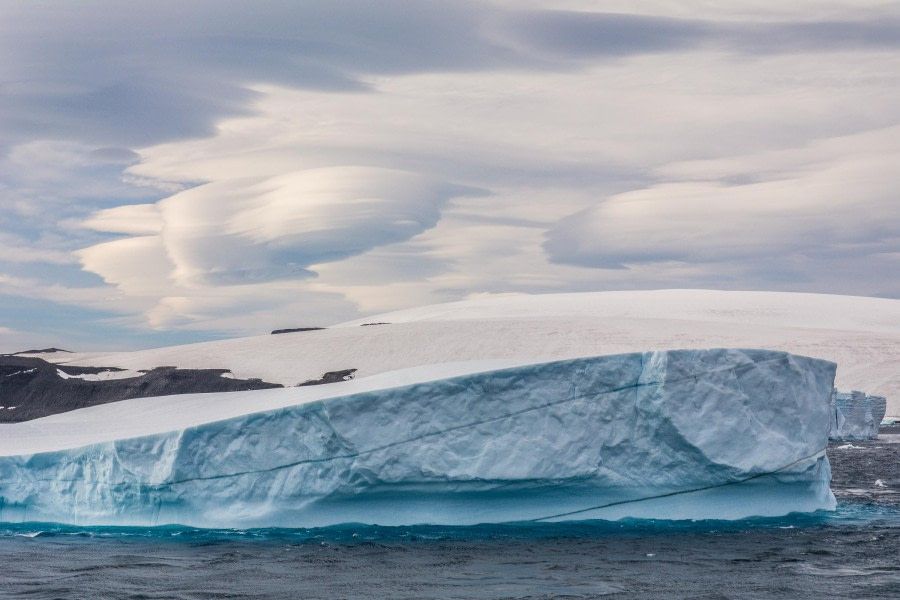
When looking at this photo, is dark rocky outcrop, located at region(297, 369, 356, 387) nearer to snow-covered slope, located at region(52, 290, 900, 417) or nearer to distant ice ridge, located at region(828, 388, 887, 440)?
snow-covered slope, located at region(52, 290, 900, 417)

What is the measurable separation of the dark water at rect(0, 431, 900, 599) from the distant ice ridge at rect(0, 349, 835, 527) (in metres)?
0.28

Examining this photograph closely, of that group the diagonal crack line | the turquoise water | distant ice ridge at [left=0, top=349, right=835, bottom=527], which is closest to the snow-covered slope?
the turquoise water

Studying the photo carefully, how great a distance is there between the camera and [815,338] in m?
41.2

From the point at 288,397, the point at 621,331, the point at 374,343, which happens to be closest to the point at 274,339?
the point at 374,343

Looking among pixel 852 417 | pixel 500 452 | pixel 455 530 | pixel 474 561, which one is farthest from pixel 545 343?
pixel 474 561

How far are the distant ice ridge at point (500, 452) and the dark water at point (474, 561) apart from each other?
28cm

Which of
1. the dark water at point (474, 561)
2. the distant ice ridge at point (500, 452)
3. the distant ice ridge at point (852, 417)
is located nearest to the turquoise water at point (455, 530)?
the dark water at point (474, 561)

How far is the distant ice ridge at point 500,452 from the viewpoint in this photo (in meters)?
11.7

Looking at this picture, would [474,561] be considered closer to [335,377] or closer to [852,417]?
[852,417]

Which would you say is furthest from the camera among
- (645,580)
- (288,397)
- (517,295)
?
(517,295)

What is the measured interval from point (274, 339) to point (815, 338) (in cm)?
2346

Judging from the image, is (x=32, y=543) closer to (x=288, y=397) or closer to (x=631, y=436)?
(x=288, y=397)

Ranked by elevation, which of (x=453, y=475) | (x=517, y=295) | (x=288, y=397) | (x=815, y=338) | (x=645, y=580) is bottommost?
(x=645, y=580)

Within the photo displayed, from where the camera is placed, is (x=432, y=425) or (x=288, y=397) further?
(x=288, y=397)
